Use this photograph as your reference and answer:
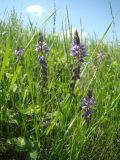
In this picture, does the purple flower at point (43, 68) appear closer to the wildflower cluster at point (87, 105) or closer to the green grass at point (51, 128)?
the green grass at point (51, 128)

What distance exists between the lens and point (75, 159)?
1.42m

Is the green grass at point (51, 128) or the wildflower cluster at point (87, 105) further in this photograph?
the wildflower cluster at point (87, 105)

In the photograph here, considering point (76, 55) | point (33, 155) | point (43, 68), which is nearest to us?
point (33, 155)

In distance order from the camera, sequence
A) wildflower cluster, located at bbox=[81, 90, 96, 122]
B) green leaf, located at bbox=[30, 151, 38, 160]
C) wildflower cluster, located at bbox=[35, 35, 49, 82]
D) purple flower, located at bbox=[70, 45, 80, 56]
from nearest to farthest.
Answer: green leaf, located at bbox=[30, 151, 38, 160] → wildflower cluster, located at bbox=[81, 90, 96, 122] → purple flower, located at bbox=[70, 45, 80, 56] → wildflower cluster, located at bbox=[35, 35, 49, 82]

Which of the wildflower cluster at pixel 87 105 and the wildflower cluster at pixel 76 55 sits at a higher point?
the wildflower cluster at pixel 76 55

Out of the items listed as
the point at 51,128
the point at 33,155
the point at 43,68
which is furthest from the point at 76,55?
the point at 33,155

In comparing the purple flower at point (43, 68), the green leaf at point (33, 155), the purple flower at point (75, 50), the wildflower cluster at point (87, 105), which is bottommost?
the green leaf at point (33, 155)

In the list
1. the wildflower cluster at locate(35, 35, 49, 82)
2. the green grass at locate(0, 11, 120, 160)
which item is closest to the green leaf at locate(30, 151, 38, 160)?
the green grass at locate(0, 11, 120, 160)

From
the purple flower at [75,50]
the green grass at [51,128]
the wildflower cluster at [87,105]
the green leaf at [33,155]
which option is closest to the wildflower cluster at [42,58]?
the green grass at [51,128]

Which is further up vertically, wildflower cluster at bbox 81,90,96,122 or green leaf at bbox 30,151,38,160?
wildflower cluster at bbox 81,90,96,122

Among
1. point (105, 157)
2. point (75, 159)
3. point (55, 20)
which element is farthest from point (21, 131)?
point (55, 20)

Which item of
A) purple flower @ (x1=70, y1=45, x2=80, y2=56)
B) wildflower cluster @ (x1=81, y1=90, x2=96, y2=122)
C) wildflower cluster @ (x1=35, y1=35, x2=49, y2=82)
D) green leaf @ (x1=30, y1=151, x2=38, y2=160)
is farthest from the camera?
wildflower cluster @ (x1=35, y1=35, x2=49, y2=82)

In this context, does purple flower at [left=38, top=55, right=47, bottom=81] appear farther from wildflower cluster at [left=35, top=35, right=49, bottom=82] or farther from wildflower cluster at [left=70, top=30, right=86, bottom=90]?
wildflower cluster at [left=70, top=30, right=86, bottom=90]

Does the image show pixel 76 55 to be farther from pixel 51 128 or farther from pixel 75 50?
pixel 51 128
